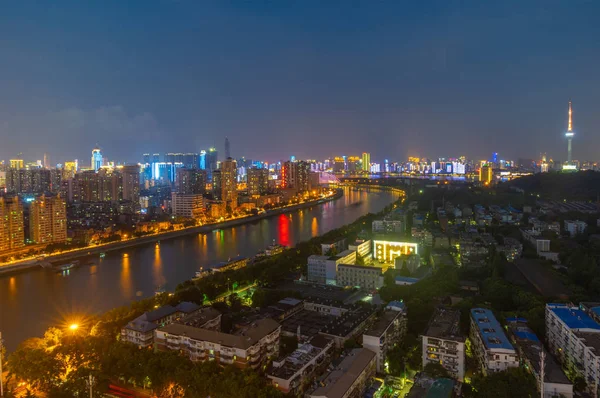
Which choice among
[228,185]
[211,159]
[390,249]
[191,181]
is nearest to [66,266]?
[390,249]

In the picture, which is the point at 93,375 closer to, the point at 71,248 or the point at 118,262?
the point at 118,262

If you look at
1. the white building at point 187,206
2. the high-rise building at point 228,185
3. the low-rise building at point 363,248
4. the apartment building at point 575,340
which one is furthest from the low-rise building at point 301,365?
the high-rise building at point 228,185

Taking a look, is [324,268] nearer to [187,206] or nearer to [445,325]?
[445,325]

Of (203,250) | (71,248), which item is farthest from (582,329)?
(71,248)

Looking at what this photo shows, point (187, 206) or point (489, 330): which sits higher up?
point (187, 206)

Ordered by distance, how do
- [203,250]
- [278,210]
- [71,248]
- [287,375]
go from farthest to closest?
[278,210] → [203,250] → [71,248] → [287,375]

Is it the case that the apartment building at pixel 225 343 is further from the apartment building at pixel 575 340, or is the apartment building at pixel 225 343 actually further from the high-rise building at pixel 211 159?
the high-rise building at pixel 211 159
